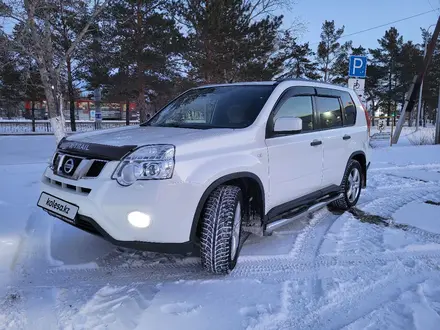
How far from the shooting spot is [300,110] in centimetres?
406

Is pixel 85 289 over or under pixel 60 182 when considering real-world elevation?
under

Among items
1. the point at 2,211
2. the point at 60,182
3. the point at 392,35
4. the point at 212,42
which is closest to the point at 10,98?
the point at 212,42

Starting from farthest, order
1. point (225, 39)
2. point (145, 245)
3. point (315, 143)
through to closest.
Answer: point (225, 39)
point (315, 143)
point (145, 245)

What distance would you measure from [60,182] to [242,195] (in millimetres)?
1633

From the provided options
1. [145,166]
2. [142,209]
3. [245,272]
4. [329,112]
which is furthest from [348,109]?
[142,209]

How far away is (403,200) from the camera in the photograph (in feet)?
19.1

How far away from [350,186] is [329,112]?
1.32 m

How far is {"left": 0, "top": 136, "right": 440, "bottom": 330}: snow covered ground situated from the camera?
2492 mm

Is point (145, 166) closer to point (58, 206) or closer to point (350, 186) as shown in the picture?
point (58, 206)

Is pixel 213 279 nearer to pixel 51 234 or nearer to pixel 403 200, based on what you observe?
pixel 51 234

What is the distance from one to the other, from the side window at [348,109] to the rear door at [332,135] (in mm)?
128

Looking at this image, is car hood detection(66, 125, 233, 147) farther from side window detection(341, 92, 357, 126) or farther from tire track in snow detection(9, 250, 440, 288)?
side window detection(341, 92, 357, 126)

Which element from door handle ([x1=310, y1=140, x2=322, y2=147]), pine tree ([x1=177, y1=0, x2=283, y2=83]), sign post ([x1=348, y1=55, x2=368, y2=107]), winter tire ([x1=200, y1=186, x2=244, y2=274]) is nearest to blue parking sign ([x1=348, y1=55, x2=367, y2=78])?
sign post ([x1=348, y1=55, x2=368, y2=107])

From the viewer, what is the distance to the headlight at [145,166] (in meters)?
2.67
